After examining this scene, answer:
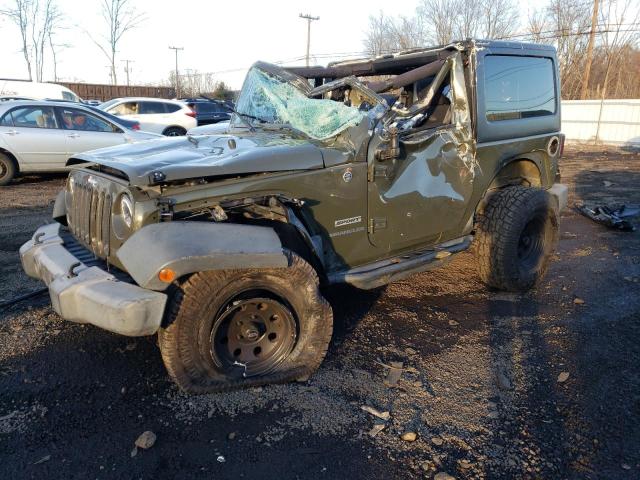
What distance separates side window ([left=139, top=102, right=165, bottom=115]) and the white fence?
1705 centimetres

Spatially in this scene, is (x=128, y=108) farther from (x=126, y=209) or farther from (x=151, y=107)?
(x=126, y=209)

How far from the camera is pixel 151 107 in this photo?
50.5 ft

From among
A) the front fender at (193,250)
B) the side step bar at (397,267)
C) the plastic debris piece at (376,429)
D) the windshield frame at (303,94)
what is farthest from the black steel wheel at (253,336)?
the windshield frame at (303,94)

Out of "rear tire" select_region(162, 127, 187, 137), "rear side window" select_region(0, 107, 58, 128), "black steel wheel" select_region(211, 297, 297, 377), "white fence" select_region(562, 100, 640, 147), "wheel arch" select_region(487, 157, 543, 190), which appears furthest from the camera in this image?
"white fence" select_region(562, 100, 640, 147)

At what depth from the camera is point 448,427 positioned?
272 cm

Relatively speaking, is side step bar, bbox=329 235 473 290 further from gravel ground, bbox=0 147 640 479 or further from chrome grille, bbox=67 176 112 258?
chrome grille, bbox=67 176 112 258

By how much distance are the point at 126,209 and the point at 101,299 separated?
58cm

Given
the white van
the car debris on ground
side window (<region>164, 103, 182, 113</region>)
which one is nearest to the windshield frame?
the car debris on ground

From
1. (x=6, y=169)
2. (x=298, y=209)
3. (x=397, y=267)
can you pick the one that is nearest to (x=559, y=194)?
(x=397, y=267)

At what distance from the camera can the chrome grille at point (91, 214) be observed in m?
3.11

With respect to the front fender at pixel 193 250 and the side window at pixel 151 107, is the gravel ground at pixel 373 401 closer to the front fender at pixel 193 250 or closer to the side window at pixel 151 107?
the front fender at pixel 193 250

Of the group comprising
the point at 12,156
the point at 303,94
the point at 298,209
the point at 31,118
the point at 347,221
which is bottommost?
the point at 12,156

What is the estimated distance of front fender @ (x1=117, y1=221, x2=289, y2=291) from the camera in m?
2.53

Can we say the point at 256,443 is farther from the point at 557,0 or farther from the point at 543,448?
the point at 557,0
